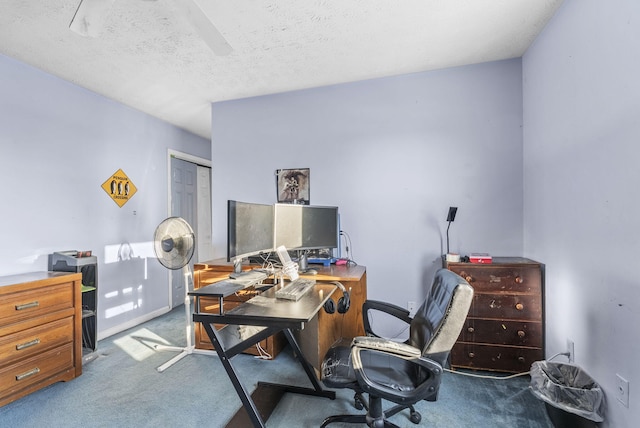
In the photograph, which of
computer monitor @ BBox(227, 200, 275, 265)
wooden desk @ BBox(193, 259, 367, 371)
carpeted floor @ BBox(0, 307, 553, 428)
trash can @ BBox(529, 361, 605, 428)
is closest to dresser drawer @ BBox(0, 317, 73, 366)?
carpeted floor @ BBox(0, 307, 553, 428)

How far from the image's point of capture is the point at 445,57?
7.86 feet

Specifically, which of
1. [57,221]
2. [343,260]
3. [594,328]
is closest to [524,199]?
[594,328]

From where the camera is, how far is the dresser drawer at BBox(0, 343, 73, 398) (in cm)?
182

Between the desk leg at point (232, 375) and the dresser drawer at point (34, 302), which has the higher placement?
the dresser drawer at point (34, 302)

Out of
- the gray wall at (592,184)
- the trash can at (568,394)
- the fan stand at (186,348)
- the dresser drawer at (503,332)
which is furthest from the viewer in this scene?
the fan stand at (186,348)

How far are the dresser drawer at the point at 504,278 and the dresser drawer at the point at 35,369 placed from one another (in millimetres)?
3078

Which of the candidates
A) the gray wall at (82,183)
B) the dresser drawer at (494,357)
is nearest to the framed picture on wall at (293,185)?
the gray wall at (82,183)

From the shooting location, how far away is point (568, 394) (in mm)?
1497

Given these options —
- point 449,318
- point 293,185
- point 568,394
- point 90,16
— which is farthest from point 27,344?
point 568,394

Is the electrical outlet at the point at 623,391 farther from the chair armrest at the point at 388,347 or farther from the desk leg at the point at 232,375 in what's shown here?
the desk leg at the point at 232,375

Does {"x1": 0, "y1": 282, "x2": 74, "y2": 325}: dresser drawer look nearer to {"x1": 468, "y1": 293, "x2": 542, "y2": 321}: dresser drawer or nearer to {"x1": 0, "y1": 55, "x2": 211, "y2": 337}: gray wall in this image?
{"x1": 0, "y1": 55, "x2": 211, "y2": 337}: gray wall

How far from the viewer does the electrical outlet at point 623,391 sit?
4.32 feet

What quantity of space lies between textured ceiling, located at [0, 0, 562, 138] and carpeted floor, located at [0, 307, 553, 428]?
2.25m

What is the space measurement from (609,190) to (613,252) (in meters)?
0.31
